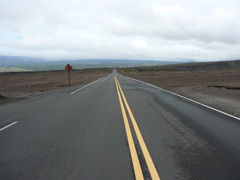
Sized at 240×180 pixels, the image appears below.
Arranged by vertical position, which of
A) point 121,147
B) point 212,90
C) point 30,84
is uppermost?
point 121,147

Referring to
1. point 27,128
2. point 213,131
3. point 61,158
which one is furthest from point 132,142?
point 27,128

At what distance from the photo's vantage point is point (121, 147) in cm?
524

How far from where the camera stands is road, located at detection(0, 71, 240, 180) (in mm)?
4000

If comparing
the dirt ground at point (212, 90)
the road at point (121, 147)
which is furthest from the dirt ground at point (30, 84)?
the dirt ground at point (212, 90)

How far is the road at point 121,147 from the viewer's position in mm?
4000

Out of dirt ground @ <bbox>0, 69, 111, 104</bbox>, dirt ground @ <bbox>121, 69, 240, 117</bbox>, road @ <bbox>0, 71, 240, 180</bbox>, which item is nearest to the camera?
road @ <bbox>0, 71, 240, 180</bbox>

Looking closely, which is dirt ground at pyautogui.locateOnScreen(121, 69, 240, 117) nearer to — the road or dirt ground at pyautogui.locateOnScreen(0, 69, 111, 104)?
the road

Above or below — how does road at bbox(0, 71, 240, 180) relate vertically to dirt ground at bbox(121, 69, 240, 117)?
above

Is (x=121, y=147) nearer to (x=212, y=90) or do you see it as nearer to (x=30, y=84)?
(x=212, y=90)

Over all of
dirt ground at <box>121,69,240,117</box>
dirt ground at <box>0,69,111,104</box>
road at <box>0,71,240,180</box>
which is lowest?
dirt ground at <box>0,69,111,104</box>

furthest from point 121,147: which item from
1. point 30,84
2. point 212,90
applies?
point 30,84

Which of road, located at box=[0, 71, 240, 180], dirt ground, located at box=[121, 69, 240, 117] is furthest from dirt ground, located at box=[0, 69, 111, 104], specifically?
dirt ground, located at box=[121, 69, 240, 117]

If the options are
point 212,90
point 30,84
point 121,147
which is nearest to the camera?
point 121,147

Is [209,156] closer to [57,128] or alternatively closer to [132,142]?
[132,142]
